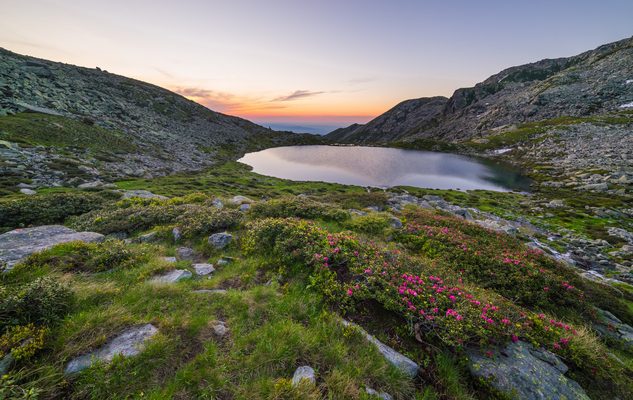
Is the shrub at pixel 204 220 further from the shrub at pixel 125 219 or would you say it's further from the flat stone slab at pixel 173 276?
the flat stone slab at pixel 173 276

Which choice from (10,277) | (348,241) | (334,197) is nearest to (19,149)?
(10,277)

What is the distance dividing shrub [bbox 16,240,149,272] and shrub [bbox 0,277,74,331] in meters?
2.36

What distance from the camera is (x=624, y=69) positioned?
115 meters

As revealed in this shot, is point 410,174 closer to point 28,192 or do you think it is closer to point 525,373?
point 525,373

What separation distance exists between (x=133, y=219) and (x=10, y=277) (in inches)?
257

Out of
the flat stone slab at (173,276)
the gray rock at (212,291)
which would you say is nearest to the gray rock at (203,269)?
the flat stone slab at (173,276)

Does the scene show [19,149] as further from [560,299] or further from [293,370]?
[560,299]

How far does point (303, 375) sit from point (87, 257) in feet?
27.9

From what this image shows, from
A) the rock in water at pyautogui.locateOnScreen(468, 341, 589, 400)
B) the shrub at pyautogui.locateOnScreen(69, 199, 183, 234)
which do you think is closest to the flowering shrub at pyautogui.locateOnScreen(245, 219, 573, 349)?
the rock in water at pyautogui.locateOnScreen(468, 341, 589, 400)

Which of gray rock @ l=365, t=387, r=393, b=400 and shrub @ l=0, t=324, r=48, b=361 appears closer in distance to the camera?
shrub @ l=0, t=324, r=48, b=361

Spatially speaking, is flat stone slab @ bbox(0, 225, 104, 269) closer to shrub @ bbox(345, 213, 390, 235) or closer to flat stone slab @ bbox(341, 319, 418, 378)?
flat stone slab @ bbox(341, 319, 418, 378)

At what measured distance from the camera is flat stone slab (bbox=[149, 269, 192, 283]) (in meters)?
7.42

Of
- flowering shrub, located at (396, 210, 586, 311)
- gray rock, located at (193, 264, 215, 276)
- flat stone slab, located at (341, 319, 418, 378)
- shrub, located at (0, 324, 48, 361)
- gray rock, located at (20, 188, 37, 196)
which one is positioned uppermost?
shrub, located at (0, 324, 48, 361)

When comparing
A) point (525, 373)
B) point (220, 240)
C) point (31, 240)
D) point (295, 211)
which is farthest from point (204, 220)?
point (525, 373)
